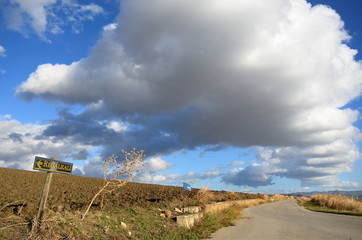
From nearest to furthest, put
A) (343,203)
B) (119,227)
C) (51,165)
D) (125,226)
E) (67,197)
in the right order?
(51,165) < (119,227) < (125,226) < (67,197) < (343,203)

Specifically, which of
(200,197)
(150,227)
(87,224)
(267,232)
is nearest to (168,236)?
(150,227)

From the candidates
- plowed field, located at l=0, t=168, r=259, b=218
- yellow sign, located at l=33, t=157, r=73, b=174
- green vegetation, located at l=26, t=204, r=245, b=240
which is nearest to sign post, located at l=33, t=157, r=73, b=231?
yellow sign, located at l=33, t=157, r=73, b=174

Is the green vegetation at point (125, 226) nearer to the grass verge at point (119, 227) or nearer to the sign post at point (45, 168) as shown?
the grass verge at point (119, 227)

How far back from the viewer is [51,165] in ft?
29.0

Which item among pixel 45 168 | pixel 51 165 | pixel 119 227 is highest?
pixel 51 165

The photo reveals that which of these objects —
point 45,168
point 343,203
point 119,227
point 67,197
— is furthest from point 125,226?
point 343,203

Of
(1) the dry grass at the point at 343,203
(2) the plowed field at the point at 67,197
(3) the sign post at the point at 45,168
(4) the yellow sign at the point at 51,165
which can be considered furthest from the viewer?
(1) the dry grass at the point at 343,203

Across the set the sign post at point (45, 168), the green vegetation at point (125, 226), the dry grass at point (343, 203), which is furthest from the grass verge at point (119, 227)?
→ the dry grass at point (343, 203)

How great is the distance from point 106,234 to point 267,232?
6.97 m

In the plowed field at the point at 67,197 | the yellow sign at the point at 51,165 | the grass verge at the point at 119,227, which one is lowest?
the grass verge at the point at 119,227

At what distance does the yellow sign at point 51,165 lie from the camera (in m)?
8.55

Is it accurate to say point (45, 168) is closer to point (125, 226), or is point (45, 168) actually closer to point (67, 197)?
point (125, 226)

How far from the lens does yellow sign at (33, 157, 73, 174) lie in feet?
28.1

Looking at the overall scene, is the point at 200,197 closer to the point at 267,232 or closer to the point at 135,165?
the point at 267,232
